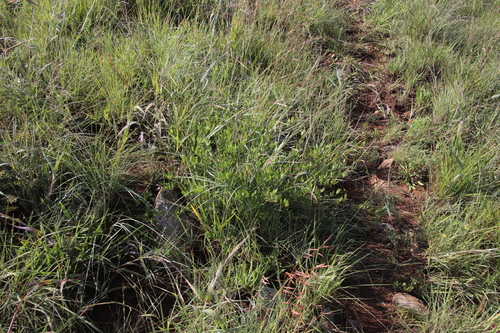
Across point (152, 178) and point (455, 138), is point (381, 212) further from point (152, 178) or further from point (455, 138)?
point (152, 178)

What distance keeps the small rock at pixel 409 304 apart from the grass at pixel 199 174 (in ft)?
0.16

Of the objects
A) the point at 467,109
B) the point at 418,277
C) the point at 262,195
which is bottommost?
the point at 418,277

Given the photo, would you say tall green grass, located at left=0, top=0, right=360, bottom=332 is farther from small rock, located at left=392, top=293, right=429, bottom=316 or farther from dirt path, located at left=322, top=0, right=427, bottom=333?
small rock, located at left=392, top=293, right=429, bottom=316

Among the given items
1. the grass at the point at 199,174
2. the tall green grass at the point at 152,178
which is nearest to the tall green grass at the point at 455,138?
the grass at the point at 199,174

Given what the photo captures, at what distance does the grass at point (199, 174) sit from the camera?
1.86 meters

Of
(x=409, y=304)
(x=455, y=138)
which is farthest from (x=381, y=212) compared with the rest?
(x=455, y=138)

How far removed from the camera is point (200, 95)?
2602mm

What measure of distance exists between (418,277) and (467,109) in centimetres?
147

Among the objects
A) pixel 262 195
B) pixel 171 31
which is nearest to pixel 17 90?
pixel 171 31

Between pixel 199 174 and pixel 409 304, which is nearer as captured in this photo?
pixel 409 304

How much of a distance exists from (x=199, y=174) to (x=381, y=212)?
1.06m

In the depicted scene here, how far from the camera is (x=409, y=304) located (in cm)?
211

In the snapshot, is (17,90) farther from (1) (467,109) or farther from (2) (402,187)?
(1) (467,109)

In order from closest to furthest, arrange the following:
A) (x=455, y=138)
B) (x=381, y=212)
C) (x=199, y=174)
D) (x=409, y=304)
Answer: (x=409, y=304)
(x=199, y=174)
(x=381, y=212)
(x=455, y=138)
